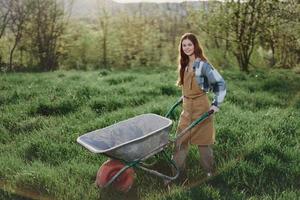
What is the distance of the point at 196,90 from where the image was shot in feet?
16.0

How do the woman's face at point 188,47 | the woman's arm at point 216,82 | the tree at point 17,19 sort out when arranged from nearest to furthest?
the woman's arm at point 216,82 < the woman's face at point 188,47 < the tree at point 17,19

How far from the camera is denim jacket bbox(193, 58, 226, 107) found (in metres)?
4.70

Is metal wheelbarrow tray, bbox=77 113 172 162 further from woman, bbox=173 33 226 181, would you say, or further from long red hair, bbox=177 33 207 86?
long red hair, bbox=177 33 207 86

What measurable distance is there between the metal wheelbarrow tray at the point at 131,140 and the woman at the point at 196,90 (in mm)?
309

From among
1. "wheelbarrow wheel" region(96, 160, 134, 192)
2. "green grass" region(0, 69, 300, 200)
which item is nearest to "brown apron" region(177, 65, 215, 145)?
"green grass" region(0, 69, 300, 200)

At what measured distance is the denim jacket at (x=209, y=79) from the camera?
15.4 ft

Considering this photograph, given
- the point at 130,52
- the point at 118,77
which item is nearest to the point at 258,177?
the point at 118,77

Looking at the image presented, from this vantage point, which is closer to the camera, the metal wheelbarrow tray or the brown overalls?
the metal wheelbarrow tray

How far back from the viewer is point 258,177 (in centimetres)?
502

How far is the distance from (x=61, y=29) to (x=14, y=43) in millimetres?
2073

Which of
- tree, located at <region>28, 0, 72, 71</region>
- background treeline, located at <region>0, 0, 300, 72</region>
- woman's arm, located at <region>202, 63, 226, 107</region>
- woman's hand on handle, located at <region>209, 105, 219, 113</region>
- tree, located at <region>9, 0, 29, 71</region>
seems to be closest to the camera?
woman's hand on handle, located at <region>209, 105, 219, 113</region>

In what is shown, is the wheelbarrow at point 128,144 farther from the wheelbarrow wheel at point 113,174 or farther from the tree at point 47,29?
the tree at point 47,29

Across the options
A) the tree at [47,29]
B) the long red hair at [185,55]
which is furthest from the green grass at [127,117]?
the tree at [47,29]

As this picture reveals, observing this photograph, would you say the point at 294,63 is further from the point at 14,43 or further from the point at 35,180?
the point at 35,180
